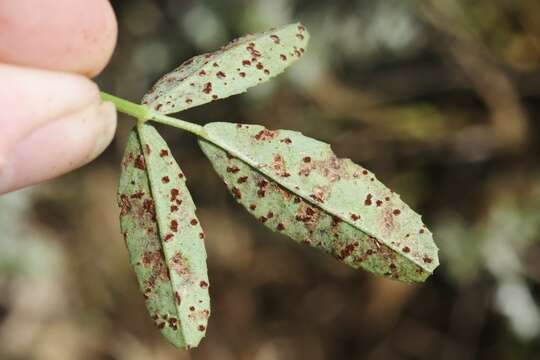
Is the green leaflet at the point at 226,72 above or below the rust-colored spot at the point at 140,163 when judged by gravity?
above

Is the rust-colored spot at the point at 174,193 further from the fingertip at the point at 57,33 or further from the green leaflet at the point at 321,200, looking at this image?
the fingertip at the point at 57,33

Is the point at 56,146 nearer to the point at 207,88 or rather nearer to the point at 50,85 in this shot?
the point at 50,85

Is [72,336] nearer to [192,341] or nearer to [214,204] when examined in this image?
[214,204]

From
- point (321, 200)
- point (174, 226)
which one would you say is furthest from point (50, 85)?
point (321, 200)

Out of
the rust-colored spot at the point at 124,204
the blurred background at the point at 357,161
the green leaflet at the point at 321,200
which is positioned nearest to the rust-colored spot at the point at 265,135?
the green leaflet at the point at 321,200

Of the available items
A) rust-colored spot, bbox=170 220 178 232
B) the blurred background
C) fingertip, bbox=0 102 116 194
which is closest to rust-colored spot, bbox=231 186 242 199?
rust-colored spot, bbox=170 220 178 232
